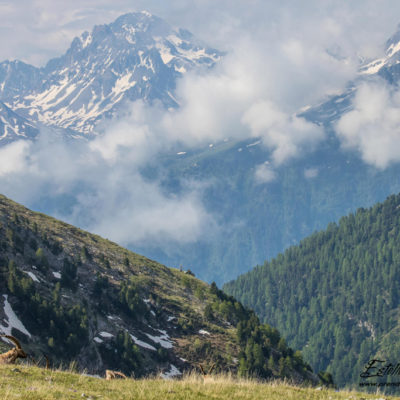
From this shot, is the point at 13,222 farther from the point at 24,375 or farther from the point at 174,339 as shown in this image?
the point at 24,375

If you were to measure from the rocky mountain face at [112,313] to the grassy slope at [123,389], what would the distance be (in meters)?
49.3

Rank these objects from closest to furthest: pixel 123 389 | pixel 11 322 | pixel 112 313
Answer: pixel 123 389 → pixel 11 322 → pixel 112 313

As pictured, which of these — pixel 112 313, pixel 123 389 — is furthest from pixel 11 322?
pixel 123 389

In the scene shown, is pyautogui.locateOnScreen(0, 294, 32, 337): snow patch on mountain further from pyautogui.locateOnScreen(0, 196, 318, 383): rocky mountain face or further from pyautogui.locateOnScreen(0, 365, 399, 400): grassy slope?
pyautogui.locateOnScreen(0, 365, 399, 400): grassy slope

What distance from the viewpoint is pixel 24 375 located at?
2183 centimetres

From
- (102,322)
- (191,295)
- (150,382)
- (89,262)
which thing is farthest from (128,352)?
(150,382)

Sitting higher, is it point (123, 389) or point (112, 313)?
point (112, 313)

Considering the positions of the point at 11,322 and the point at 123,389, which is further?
the point at 11,322

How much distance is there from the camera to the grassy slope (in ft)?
Answer: 60.6

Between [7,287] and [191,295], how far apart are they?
4969 cm

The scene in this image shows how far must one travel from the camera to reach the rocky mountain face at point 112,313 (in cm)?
7706

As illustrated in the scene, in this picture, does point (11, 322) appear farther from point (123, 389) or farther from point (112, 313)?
point (123, 389)

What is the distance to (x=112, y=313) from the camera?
91.9 metres

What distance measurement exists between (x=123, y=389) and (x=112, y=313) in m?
73.5
